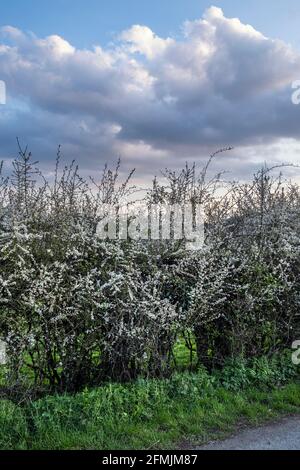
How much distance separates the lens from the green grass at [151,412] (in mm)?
4973

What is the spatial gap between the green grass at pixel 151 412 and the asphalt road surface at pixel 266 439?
159 mm

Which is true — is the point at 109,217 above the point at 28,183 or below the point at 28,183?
below

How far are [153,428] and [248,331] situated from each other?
100 inches

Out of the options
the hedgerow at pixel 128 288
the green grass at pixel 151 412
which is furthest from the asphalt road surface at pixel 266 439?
the hedgerow at pixel 128 288

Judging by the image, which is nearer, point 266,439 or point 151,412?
point 266,439

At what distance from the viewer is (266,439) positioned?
526 cm

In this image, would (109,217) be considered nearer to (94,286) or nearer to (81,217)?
(81,217)

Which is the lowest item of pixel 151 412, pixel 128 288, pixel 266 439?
pixel 266 439

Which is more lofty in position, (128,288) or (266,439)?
(128,288)

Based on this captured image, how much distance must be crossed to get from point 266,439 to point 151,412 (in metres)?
1.28

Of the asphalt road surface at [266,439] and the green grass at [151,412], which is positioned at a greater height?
the green grass at [151,412]

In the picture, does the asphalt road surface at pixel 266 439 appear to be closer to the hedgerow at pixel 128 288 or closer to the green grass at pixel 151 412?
the green grass at pixel 151 412

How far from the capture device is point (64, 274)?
5.87 metres
